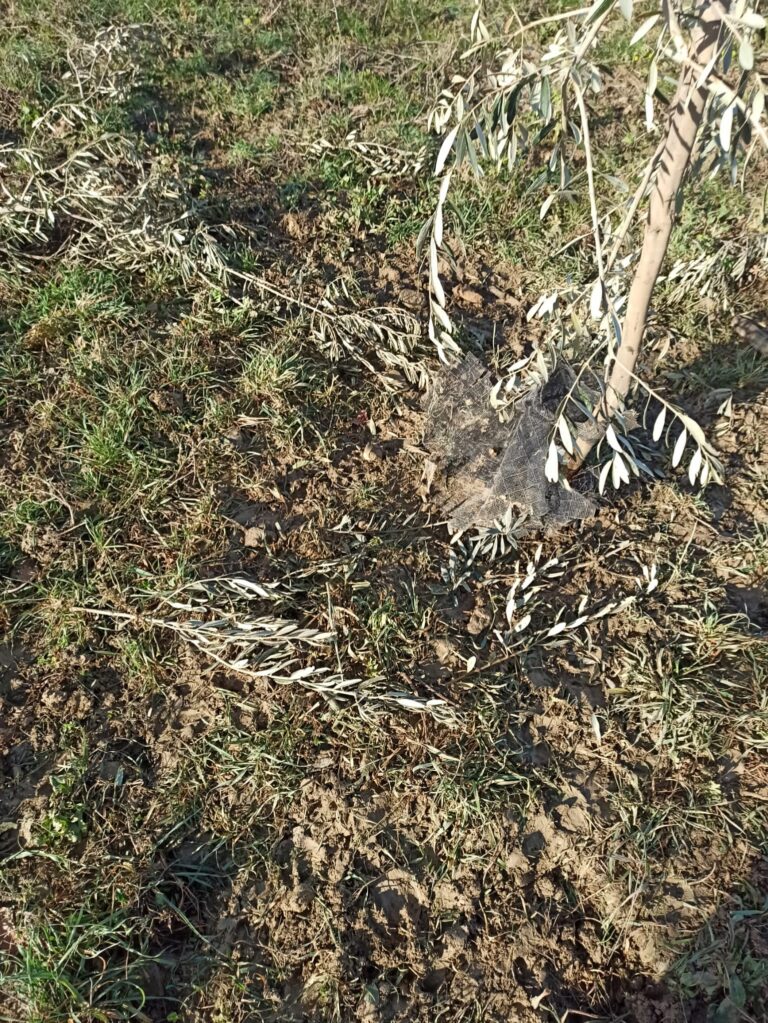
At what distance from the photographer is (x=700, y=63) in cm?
174

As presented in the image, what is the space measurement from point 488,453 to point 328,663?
3.13 ft

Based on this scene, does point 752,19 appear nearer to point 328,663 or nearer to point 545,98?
point 545,98

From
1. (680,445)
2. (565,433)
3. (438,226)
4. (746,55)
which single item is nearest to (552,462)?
(565,433)

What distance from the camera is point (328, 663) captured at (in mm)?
2395

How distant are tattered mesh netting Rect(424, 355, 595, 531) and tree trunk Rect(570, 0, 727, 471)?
0.18 meters

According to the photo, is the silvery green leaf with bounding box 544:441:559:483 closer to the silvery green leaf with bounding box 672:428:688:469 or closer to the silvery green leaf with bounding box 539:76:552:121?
the silvery green leaf with bounding box 672:428:688:469

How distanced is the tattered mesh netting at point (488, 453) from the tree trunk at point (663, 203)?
0.18 metres

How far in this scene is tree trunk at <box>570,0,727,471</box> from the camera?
1.72 meters

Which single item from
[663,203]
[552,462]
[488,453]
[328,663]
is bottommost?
[328,663]

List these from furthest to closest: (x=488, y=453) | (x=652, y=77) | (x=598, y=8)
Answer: (x=488, y=453) → (x=652, y=77) → (x=598, y=8)

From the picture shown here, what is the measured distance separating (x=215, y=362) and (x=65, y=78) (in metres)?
2.15

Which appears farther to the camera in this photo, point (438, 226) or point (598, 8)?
point (438, 226)

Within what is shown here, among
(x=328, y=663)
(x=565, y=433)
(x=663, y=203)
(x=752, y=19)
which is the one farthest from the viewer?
(x=328, y=663)

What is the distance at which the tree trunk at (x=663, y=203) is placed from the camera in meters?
1.72
